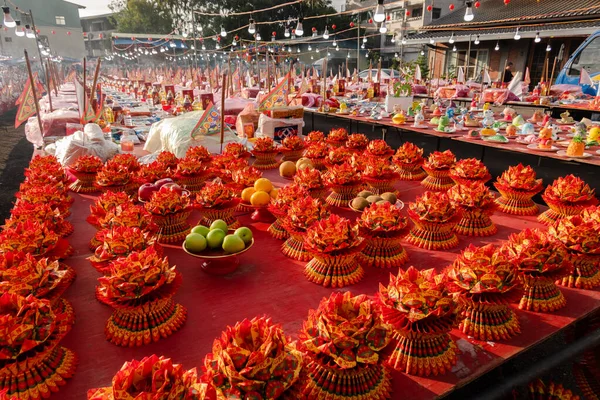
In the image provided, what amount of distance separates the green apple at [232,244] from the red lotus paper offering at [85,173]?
2.32 metres

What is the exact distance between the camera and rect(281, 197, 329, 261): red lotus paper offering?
91.2 inches

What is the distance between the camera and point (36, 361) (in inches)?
52.8

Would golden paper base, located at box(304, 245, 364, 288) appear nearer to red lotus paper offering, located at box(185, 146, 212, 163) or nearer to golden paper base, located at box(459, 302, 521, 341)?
golden paper base, located at box(459, 302, 521, 341)

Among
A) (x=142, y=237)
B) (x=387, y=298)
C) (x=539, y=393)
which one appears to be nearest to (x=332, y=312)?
(x=387, y=298)

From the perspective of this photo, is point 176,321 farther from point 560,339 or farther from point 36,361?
point 560,339

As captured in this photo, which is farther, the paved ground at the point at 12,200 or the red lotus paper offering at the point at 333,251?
the paved ground at the point at 12,200

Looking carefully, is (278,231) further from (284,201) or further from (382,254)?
(382,254)

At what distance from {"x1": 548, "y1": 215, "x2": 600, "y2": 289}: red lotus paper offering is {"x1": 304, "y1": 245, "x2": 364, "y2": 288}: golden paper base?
104cm

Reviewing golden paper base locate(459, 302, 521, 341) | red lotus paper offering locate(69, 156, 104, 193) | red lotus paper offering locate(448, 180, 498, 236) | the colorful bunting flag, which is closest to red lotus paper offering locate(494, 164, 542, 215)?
red lotus paper offering locate(448, 180, 498, 236)

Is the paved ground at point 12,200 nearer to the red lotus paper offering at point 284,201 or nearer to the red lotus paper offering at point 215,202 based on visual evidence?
the red lotus paper offering at point 284,201

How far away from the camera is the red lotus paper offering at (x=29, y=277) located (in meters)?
1.54

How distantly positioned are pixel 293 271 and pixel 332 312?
38.9 inches

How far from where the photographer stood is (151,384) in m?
1.12

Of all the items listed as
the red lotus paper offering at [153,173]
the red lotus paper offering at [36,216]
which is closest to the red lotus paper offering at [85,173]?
the red lotus paper offering at [153,173]
